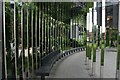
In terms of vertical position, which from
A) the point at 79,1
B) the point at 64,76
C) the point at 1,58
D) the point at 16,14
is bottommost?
the point at 64,76

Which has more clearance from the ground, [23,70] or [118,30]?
[118,30]

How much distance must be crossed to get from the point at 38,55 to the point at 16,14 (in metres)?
2.73

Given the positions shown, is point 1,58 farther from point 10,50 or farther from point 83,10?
point 83,10

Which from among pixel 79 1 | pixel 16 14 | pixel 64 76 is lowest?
pixel 64 76

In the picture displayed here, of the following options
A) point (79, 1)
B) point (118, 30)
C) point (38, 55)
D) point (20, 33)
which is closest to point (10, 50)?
Answer: point (20, 33)

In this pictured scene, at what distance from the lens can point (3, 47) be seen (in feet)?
12.5

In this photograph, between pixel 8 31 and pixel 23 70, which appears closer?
pixel 8 31

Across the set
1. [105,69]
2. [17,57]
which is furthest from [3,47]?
[105,69]

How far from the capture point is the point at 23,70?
4.71 metres

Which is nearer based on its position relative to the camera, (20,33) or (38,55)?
(20,33)

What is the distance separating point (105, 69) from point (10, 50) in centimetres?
216

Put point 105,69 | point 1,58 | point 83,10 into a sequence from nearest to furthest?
1. point 1,58
2. point 105,69
3. point 83,10

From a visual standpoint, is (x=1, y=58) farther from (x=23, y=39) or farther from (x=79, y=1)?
(x=79, y=1)

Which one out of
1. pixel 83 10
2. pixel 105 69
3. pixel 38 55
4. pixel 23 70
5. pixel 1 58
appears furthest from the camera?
pixel 83 10
